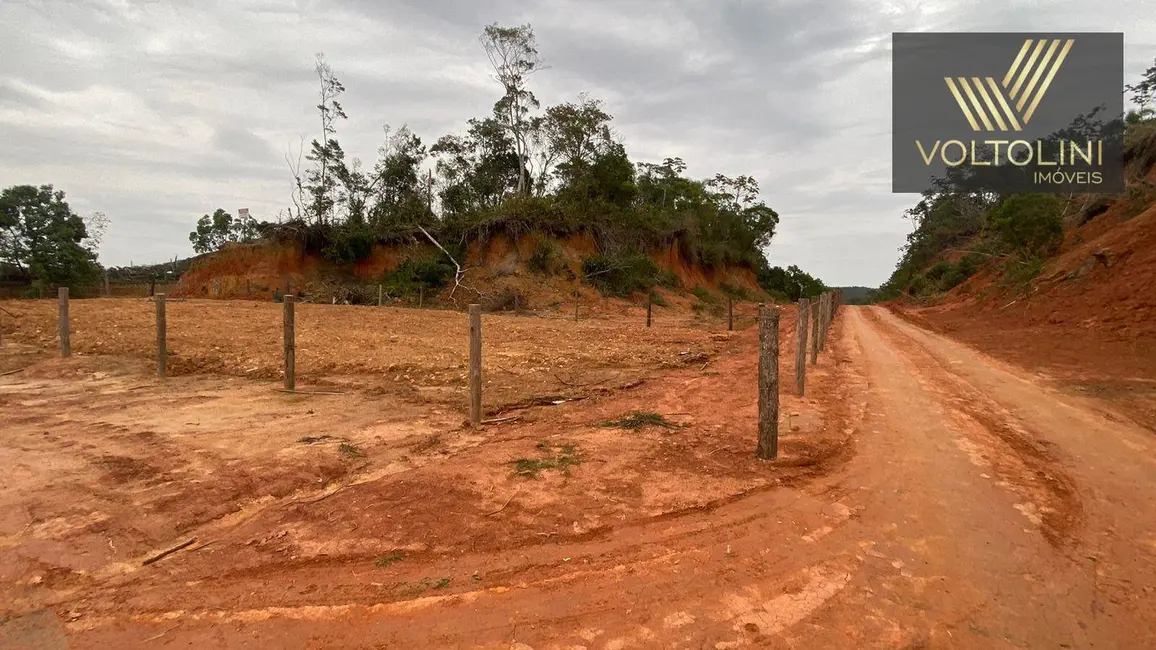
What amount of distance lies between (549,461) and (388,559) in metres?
1.93

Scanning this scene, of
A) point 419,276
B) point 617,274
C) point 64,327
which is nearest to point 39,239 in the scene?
point 419,276

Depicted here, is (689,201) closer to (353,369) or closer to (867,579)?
(353,369)

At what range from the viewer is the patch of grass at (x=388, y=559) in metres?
3.37

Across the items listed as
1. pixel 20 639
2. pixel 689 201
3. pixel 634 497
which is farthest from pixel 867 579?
pixel 689 201

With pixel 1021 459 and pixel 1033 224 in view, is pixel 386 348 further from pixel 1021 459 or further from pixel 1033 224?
pixel 1033 224

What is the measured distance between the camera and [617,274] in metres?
31.8

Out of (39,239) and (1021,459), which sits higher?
(39,239)

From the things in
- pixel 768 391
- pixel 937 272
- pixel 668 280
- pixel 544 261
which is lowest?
pixel 768 391

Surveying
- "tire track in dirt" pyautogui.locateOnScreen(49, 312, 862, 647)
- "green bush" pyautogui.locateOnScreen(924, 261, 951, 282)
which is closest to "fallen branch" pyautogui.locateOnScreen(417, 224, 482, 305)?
"tire track in dirt" pyautogui.locateOnScreen(49, 312, 862, 647)

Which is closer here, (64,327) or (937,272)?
(64,327)

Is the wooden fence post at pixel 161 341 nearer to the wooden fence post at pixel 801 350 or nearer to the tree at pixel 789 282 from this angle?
the wooden fence post at pixel 801 350

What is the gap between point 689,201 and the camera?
45469 mm

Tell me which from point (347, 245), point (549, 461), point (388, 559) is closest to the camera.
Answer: point (388, 559)

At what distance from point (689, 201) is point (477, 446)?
140 ft
